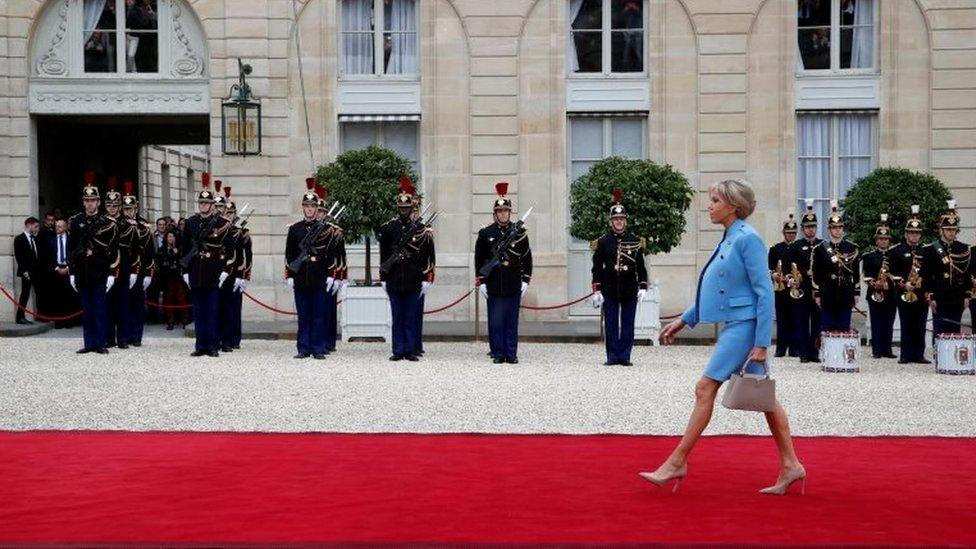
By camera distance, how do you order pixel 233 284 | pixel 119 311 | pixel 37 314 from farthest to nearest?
1. pixel 37 314
2. pixel 119 311
3. pixel 233 284

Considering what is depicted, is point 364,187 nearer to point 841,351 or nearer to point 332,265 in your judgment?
point 332,265

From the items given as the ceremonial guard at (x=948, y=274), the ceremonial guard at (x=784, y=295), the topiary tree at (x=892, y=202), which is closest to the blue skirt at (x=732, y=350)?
the ceremonial guard at (x=948, y=274)

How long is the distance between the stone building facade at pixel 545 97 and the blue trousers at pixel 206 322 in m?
6.65

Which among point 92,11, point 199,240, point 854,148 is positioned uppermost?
point 92,11

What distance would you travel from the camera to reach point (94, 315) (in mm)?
19062

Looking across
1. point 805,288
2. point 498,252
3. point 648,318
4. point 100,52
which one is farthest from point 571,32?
point 498,252

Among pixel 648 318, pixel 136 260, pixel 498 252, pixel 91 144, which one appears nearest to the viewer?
→ pixel 498 252

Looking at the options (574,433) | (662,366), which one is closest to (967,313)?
(662,366)

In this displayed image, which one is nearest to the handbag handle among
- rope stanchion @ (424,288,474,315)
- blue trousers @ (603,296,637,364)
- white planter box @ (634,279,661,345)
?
blue trousers @ (603,296,637,364)

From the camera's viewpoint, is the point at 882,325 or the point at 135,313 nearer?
the point at 882,325

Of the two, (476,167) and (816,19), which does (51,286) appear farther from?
(816,19)

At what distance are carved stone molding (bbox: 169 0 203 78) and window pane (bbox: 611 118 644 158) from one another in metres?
6.75

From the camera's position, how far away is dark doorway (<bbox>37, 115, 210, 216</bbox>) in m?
27.8

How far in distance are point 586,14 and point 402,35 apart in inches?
117
